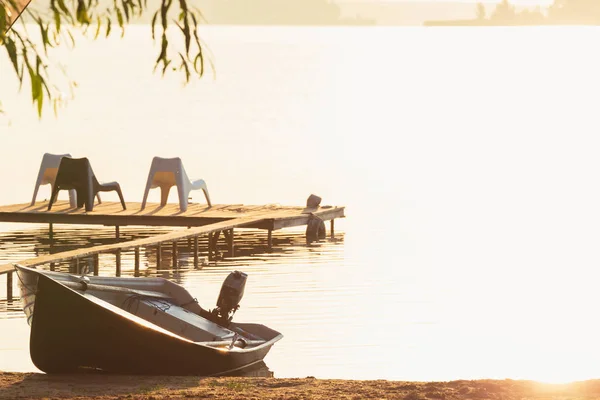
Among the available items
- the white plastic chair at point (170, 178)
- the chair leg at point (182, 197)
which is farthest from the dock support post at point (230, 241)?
the white plastic chair at point (170, 178)

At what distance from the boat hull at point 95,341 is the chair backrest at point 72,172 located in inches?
529

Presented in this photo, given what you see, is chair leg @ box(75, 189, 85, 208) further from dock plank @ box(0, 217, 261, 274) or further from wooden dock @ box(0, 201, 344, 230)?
dock plank @ box(0, 217, 261, 274)

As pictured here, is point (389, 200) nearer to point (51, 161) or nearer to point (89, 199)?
point (51, 161)

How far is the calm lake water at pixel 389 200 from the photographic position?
59.7ft

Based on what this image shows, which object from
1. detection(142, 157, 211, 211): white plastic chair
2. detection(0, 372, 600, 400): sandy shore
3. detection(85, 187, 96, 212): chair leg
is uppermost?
detection(142, 157, 211, 211): white plastic chair

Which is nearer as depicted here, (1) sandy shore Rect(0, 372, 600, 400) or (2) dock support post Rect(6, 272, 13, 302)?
(1) sandy shore Rect(0, 372, 600, 400)

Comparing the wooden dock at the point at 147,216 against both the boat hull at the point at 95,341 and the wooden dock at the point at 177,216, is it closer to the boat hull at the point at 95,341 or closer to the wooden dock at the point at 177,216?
the wooden dock at the point at 177,216

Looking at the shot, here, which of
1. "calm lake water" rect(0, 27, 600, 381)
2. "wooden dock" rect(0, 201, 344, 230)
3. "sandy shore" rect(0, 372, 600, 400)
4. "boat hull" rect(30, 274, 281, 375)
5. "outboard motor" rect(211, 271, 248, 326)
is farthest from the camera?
"wooden dock" rect(0, 201, 344, 230)

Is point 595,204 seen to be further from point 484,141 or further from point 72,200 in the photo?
point 484,141

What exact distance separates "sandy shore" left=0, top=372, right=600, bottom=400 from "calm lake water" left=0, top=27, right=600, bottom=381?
3.93 metres

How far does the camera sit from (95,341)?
42.0 ft

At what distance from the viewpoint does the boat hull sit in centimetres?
1262

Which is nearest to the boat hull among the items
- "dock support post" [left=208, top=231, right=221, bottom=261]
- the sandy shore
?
the sandy shore

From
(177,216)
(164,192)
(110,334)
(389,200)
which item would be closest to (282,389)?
(110,334)
